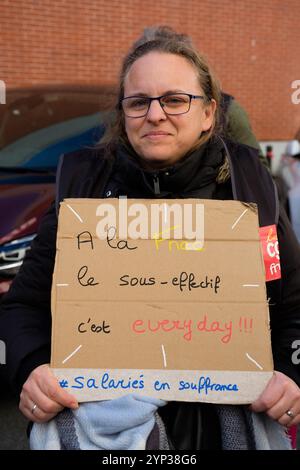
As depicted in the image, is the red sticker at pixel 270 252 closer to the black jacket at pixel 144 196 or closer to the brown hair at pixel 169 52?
the black jacket at pixel 144 196

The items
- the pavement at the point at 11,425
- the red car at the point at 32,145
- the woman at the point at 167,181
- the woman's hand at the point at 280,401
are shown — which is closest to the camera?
the woman's hand at the point at 280,401

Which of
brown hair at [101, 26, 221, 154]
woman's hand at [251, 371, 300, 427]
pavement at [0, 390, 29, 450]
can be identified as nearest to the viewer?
woman's hand at [251, 371, 300, 427]

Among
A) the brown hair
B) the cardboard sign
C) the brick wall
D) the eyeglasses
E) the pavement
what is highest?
the brick wall

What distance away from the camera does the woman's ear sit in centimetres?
146

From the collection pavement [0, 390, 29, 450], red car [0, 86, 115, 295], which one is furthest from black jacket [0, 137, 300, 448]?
pavement [0, 390, 29, 450]

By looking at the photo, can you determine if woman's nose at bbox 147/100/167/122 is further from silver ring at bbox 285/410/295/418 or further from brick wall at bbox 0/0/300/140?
brick wall at bbox 0/0/300/140

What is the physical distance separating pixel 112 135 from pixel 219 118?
38cm

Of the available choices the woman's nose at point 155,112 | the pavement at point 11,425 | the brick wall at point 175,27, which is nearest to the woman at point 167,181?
the woman's nose at point 155,112

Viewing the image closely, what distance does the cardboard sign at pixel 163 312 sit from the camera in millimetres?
1199

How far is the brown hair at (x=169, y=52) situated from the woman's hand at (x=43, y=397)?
2.45ft

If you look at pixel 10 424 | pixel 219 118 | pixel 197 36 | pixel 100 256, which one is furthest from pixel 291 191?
pixel 197 36

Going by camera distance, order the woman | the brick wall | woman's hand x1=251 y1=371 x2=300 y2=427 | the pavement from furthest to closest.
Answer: the brick wall, the pavement, the woman, woman's hand x1=251 y1=371 x2=300 y2=427

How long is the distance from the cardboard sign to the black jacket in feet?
0.46
